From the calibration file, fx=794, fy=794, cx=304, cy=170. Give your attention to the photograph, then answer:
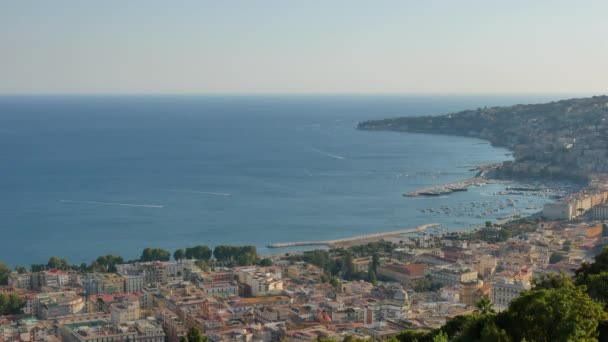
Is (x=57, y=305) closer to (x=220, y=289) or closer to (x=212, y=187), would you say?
(x=220, y=289)

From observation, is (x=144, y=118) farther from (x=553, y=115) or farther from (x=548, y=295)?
(x=548, y=295)

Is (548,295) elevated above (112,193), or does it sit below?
above

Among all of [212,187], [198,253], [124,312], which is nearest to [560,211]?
[198,253]

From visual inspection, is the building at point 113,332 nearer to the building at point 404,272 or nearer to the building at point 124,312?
the building at point 124,312

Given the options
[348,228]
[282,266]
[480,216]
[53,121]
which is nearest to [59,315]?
[282,266]

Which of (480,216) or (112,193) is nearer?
(480,216)

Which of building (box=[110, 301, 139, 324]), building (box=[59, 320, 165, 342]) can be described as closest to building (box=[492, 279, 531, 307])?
building (box=[59, 320, 165, 342])

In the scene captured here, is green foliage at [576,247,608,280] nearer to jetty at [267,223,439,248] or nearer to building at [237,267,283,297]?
building at [237,267,283,297]

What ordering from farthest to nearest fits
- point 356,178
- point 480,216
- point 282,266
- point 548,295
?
point 356,178 → point 480,216 → point 282,266 → point 548,295
